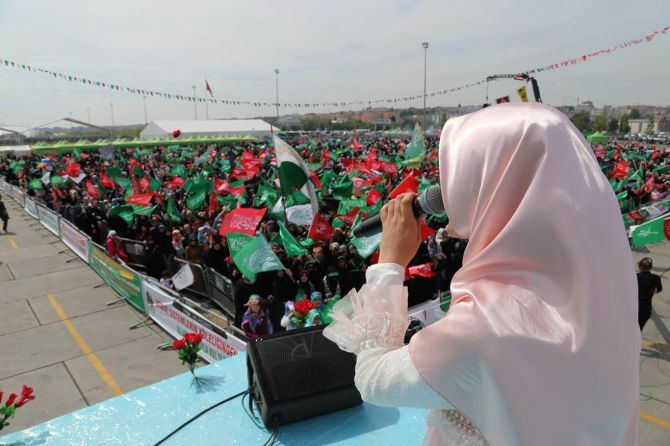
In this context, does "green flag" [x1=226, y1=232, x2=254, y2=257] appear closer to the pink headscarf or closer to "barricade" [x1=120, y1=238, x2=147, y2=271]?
"barricade" [x1=120, y1=238, x2=147, y2=271]

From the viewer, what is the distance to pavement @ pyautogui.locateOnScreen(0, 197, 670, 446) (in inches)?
248

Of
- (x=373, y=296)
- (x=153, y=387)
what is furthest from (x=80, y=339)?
(x=373, y=296)

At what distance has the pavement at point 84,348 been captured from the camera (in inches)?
248

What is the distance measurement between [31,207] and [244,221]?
1753 centimetres

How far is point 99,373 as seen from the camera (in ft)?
24.3

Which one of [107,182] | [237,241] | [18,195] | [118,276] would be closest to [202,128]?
[18,195]

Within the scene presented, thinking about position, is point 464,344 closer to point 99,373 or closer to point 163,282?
point 99,373

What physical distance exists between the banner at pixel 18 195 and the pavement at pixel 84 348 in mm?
11835

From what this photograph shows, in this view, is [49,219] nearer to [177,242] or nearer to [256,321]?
[177,242]

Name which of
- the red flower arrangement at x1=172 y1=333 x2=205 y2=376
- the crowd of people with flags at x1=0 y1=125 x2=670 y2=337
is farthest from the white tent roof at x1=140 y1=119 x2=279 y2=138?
the red flower arrangement at x1=172 y1=333 x2=205 y2=376

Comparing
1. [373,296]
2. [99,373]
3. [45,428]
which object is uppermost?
[373,296]

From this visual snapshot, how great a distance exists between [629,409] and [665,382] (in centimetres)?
676

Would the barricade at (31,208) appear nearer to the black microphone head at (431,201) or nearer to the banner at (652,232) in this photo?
the banner at (652,232)

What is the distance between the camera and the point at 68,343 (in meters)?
8.47
